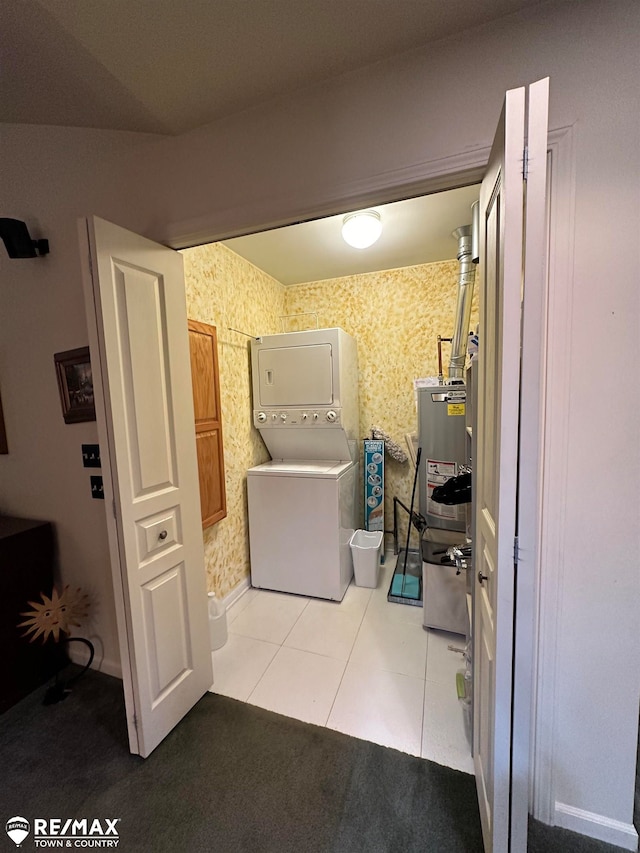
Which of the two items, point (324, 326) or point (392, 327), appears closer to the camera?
point (392, 327)

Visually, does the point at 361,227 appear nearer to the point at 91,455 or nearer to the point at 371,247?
the point at 371,247

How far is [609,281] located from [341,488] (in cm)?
183

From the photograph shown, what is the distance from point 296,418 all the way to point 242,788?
1953 mm

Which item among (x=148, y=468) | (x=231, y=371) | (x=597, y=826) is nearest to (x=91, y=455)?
(x=148, y=468)

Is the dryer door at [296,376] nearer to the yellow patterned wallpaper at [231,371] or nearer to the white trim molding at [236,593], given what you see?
the yellow patterned wallpaper at [231,371]

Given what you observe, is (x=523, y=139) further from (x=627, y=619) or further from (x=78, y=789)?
(x=78, y=789)

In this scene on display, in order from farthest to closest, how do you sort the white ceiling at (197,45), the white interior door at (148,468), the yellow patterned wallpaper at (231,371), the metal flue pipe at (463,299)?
the metal flue pipe at (463,299)
the yellow patterned wallpaper at (231,371)
the white interior door at (148,468)
the white ceiling at (197,45)

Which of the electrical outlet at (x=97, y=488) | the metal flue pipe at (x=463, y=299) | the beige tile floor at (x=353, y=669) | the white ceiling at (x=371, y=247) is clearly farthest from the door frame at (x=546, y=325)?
the metal flue pipe at (x=463, y=299)

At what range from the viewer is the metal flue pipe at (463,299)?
2.25m

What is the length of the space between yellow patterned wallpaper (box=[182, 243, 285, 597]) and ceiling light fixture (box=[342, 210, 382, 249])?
92 cm

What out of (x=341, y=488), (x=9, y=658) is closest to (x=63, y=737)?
(x=9, y=658)

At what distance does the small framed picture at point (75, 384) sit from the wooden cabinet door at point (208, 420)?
0.51 m

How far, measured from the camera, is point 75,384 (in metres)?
1.59

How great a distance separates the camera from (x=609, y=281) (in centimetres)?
89
